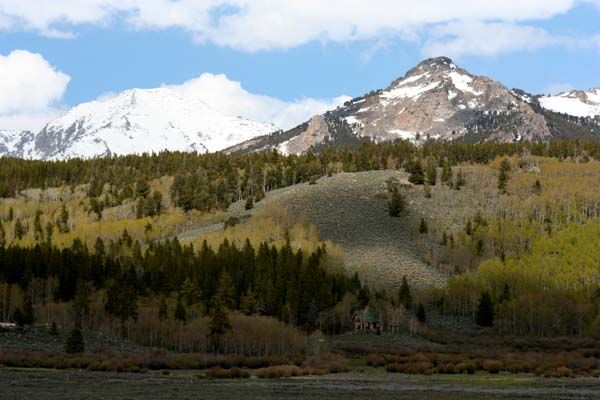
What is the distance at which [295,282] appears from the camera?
16275 cm

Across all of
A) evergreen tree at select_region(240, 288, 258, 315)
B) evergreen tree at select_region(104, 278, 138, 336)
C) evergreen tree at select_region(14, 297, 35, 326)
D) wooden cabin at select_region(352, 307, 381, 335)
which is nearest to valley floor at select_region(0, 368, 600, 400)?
evergreen tree at select_region(14, 297, 35, 326)

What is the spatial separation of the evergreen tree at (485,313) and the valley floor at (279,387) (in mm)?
86202

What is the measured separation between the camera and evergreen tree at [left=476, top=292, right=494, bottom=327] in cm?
17025

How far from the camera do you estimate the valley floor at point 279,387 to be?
6041cm

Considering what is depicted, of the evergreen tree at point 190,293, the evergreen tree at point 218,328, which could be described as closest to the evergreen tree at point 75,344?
the evergreen tree at point 218,328

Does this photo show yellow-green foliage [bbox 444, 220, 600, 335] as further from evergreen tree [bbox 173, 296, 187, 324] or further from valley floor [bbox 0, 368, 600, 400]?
valley floor [bbox 0, 368, 600, 400]

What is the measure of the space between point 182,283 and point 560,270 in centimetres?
8686

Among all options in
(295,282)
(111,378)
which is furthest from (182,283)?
(111,378)

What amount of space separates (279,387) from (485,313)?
10797 cm

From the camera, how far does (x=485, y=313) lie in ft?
561

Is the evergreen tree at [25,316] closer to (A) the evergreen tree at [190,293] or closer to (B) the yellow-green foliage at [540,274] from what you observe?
(A) the evergreen tree at [190,293]

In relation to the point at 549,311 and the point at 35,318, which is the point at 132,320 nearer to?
the point at 35,318

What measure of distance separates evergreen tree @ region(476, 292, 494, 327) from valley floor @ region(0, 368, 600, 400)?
86202 millimetres

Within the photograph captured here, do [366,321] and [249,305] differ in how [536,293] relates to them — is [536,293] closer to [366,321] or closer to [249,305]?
[366,321]
